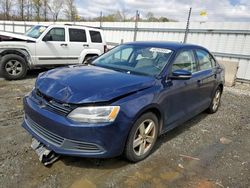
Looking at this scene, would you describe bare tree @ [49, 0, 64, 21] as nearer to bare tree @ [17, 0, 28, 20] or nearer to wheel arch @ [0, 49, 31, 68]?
bare tree @ [17, 0, 28, 20]

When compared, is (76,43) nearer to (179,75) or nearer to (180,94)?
(180,94)

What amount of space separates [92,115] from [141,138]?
89 cm

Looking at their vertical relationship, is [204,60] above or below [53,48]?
above

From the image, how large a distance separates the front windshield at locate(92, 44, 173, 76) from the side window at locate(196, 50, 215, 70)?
3.58 ft

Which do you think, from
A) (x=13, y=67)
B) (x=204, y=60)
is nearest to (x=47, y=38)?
(x=13, y=67)

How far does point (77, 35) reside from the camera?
343 inches

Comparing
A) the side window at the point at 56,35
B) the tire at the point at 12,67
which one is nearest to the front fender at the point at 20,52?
the tire at the point at 12,67

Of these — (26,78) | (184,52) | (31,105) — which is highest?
(184,52)

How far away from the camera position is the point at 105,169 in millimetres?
3064

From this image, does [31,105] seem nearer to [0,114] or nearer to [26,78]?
[0,114]

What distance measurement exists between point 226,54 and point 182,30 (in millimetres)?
2331

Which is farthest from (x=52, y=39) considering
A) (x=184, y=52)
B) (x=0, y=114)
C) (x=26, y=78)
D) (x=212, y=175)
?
(x=212, y=175)

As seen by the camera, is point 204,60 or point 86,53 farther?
point 86,53

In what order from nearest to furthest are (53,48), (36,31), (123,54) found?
(123,54)
(53,48)
(36,31)
